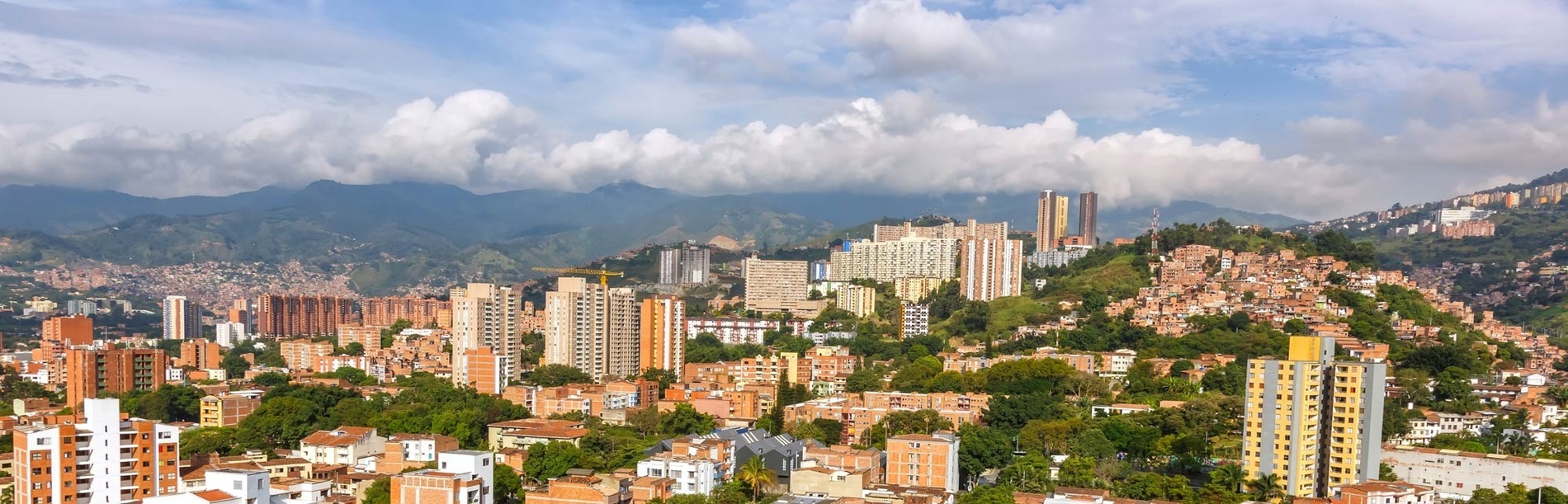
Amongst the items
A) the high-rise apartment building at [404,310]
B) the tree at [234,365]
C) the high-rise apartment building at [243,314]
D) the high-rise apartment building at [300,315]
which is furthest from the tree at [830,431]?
the high-rise apartment building at [243,314]

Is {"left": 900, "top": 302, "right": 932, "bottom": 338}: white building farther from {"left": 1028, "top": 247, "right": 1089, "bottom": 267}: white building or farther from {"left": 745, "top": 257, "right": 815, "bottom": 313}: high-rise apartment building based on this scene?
{"left": 1028, "top": 247, "right": 1089, "bottom": 267}: white building

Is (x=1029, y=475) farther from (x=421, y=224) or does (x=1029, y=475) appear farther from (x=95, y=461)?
(x=421, y=224)

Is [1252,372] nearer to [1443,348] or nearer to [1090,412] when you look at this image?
[1090,412]

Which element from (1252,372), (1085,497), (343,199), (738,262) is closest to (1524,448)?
(1252,372)

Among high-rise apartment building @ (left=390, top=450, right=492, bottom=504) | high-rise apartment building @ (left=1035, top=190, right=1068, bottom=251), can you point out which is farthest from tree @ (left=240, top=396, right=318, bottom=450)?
high-rise apartment building @ (left=1035, top=190, right=1068, bottom=251)

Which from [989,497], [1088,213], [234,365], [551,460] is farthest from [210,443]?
[1088,213]

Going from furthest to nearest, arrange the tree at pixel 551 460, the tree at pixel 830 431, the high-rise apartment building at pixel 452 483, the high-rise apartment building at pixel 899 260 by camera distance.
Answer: the high-rise apartment building at pixel 899 260, the tree at pixel 830 431, the tree at pixel 551 460, the high-rise apartment building at pixel 452 483

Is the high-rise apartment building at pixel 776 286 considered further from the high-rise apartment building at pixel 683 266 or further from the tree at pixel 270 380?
the tree at pixel 270 380
